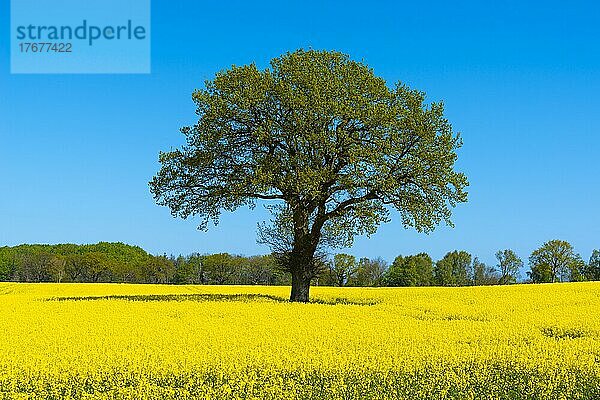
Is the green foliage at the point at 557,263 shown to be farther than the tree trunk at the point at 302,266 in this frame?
Yes

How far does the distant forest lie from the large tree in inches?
2098

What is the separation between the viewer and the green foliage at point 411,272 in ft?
281

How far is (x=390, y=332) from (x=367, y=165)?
1055cm

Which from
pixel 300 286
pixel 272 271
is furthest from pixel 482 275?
pixel 300 286

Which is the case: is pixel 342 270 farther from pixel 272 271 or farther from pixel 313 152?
pixel 313 152

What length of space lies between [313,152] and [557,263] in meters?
71.3

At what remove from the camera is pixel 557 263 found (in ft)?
293

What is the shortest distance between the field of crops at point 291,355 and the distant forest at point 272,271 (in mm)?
60870

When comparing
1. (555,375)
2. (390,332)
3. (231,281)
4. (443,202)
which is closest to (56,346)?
(390,332)

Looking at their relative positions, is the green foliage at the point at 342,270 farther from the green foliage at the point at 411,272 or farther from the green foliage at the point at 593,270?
the green foliage at the point at 593,270

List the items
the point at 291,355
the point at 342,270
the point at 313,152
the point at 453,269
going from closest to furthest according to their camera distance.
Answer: the point at 291,355 < the point at 313,152 < the point at 342,270 < the point at 453,269

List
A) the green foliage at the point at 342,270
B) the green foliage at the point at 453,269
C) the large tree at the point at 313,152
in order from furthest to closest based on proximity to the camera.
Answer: the green foliage at the point at 453,269
the green foliage at the point at 342,270
the large tree at the point at 313,152

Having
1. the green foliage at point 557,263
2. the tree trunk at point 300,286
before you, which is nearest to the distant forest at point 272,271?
the green foliage at point 557,263

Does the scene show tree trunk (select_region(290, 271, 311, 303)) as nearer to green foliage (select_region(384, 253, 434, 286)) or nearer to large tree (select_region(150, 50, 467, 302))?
large tree (select_region(150, 50, 467, 302))
